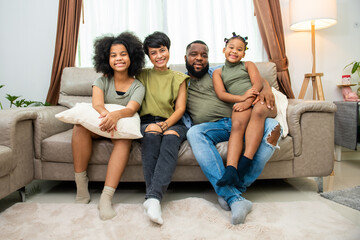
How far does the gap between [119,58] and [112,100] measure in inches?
10.8

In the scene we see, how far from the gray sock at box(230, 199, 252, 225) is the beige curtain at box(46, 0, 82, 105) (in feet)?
6.76

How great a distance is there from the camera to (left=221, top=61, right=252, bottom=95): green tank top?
5.65 feet

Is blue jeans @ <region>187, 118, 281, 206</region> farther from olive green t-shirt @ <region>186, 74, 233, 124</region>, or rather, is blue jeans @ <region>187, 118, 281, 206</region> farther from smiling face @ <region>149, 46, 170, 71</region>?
smiling face @ <region>149, 46, 170, 71</region>

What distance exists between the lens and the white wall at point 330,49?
265 cm

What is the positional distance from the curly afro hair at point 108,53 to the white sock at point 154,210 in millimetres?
886

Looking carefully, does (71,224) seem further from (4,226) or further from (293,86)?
(293,86)

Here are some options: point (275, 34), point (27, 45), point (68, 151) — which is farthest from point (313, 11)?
point (27, 45)

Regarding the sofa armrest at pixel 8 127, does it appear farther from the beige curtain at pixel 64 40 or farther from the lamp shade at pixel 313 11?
the lamp shade at pixel 313 11

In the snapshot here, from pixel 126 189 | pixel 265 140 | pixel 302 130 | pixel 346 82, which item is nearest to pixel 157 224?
pixel 126 189

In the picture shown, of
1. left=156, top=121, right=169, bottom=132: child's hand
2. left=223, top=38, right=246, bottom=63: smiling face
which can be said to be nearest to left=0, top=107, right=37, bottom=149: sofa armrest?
left=156, top=121, right=169, bottom=132: child's hand

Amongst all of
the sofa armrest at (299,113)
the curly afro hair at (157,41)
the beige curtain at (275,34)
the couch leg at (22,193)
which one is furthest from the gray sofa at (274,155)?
the beige curtain at (275,34)

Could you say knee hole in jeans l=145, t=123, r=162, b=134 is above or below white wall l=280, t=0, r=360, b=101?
below

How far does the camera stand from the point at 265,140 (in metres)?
1.41

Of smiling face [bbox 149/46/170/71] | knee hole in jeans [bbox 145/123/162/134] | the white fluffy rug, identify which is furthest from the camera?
smiling face [bbox 149/46/170/71]
